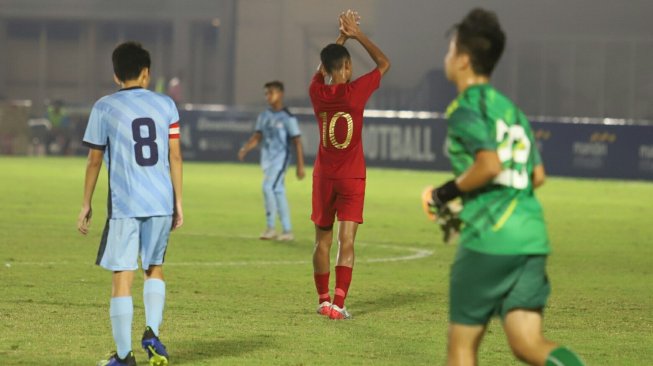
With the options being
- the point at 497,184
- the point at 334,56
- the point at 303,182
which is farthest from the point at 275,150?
the point at 303,182

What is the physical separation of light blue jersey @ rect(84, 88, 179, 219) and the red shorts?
116 inches

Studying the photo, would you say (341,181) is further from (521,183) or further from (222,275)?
(521,183)

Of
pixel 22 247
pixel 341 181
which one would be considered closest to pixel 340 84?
pixel 341 181

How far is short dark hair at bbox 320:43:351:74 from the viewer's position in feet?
36.0

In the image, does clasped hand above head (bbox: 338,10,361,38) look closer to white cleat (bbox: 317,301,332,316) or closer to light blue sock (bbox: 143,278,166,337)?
white cleat (bbox: 317,301,332,316)

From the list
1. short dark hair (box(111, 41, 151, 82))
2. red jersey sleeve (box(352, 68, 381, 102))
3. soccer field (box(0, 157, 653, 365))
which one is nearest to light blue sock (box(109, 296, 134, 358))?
soccer field (box(0, 157, 653, 365))

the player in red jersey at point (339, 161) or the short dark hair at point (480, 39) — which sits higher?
the short dark hair at point (480, 39)

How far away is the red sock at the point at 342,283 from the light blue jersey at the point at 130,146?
285 cm

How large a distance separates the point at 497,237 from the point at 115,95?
3.03 meters

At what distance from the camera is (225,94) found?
55.3 m

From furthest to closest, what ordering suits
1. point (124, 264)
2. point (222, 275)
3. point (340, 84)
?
point (222, 275)
point (340, 84)
point (124, 264)

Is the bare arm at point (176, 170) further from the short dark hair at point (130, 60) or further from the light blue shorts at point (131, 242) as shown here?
the short dark hair at point (130, 60)

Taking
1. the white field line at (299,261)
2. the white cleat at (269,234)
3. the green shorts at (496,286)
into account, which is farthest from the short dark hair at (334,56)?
the white cleat at (269,234)

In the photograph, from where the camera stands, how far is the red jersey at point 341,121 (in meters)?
11.2
